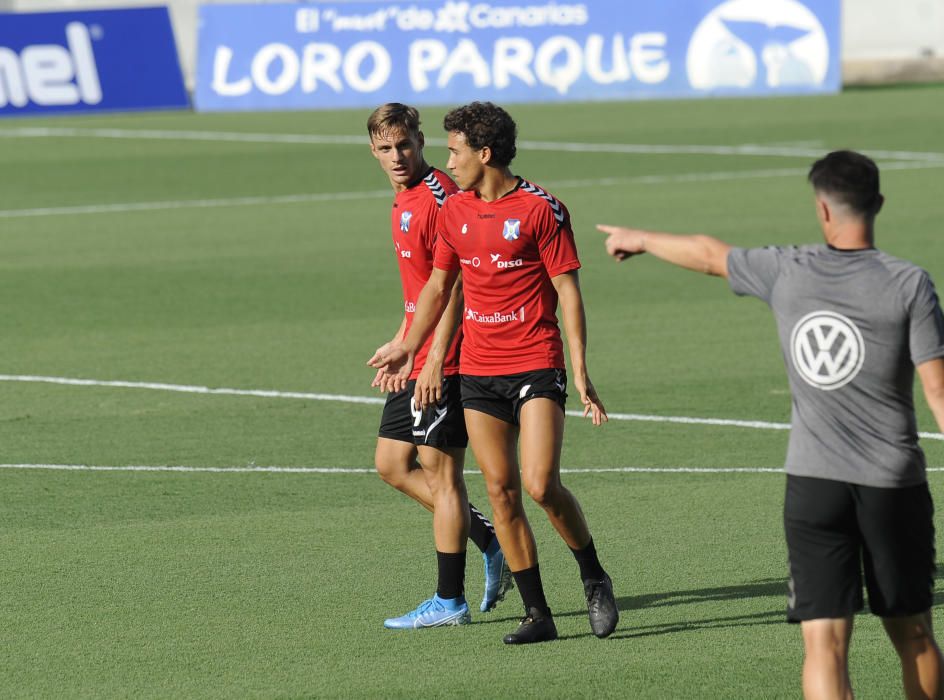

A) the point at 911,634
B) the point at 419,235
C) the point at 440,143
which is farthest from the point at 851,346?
the point at 440,143

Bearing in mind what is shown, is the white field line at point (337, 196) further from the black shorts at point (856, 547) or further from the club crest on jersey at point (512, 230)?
the black shorts at point (856, 547)

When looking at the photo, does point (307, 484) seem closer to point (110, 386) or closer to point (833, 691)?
point (110, 386)

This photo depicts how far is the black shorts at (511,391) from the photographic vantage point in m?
7.31

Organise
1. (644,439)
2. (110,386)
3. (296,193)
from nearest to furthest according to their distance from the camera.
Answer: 1. (644,439)
2. (110,386)
3. (296,193)

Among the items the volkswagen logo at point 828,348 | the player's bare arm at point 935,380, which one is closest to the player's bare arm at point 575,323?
the volkswagen logo at point 828,348

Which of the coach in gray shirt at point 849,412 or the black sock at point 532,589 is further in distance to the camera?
the black sock at point 532,589

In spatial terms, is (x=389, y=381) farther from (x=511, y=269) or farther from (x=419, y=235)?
(x=511, y=269)

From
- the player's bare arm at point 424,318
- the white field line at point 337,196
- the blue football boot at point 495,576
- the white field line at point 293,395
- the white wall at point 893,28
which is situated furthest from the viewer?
the white wall at point 893,28

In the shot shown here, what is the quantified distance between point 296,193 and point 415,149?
1603 cm

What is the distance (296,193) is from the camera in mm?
23781

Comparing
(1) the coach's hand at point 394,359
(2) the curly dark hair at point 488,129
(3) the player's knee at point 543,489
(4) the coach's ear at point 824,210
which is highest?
(2) the curly dark hair at point 488,129

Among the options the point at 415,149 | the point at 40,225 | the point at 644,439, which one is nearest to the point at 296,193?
the point at 40,225

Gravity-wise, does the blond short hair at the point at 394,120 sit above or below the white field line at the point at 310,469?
above

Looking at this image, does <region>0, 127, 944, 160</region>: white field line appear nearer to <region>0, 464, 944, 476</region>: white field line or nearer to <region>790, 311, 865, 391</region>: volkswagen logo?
<region>0, 464, 944, 476</region>: white field line
